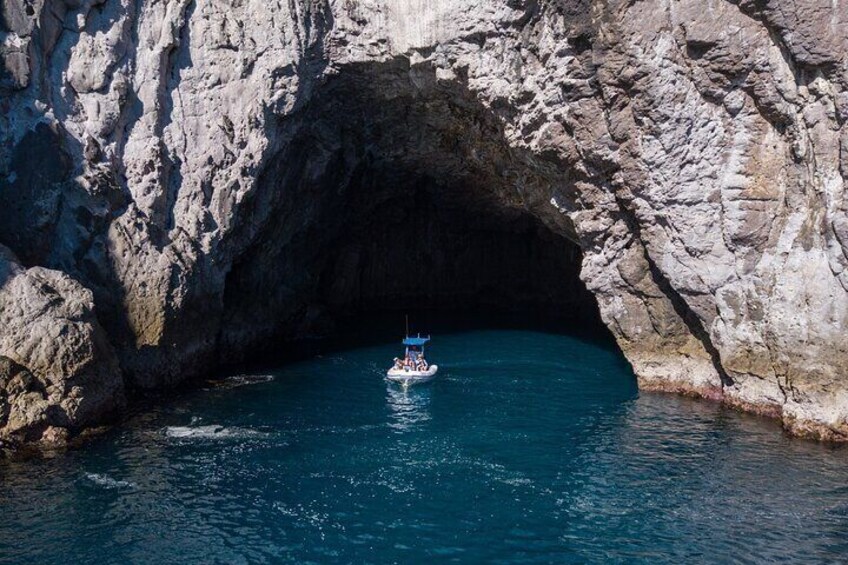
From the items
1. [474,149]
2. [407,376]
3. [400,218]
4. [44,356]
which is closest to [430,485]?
[407,376]

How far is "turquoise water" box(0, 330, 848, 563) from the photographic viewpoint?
21406 millimetres

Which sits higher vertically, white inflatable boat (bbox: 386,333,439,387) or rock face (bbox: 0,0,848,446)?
rock face (bbox: 0,0,848,446)

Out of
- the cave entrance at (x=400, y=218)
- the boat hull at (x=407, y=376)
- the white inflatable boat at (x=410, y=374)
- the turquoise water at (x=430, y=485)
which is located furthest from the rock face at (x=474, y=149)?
the boat hull at (x=407, y=376)

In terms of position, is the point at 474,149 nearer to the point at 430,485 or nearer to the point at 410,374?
the point at 410,374

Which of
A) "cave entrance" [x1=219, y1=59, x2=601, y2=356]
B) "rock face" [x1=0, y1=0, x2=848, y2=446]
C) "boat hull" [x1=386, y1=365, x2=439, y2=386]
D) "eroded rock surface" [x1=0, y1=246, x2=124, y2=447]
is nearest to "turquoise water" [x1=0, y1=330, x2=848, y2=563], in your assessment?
"eroded rock surface" [x1=0, y1=246, x2=124, y2=447]

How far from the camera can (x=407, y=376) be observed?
1528 inches

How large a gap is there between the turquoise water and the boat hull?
2.02 m

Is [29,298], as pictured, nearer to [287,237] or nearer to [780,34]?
A: [287,237]

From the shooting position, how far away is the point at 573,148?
117 ft

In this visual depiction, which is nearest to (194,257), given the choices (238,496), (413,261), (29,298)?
(29,298)

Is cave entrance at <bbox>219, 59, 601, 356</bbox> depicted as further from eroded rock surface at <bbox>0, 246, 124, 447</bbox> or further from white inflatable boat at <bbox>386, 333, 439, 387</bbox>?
eroded rock surface at <bbox>0, 246, 124, 447</bbox>

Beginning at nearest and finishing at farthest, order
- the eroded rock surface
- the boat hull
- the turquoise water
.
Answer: the turquoise water
the eroded rock surface
the boat hull

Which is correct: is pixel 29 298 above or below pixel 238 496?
above

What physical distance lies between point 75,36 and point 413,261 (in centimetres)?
3693
